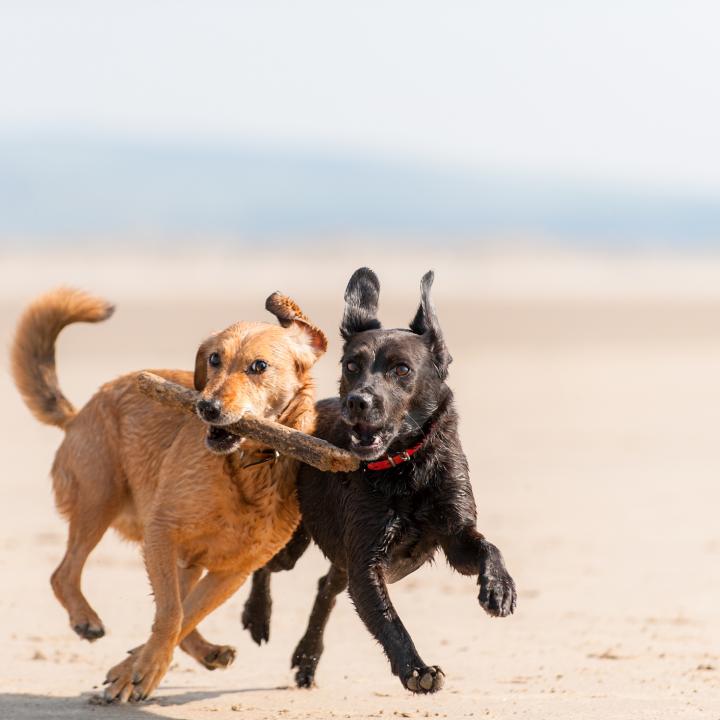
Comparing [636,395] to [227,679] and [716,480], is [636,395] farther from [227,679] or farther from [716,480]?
[227,679]

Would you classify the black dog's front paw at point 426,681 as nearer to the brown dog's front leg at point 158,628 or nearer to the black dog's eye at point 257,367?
the brown dog's front leg at point 158,628

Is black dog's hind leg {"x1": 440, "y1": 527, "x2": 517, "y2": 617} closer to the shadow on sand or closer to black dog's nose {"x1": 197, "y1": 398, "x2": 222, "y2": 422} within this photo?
black dog's nose {"x1": 197, "y1": 398, "x2": 222, "y2": 422}

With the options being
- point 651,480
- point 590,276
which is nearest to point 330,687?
point 651,480

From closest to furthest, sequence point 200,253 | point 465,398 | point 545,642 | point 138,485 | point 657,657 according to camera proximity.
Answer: point 138,485 → point 657,657 → point 545,642 → point 465,398 → point 200,253

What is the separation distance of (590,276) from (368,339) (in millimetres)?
49630

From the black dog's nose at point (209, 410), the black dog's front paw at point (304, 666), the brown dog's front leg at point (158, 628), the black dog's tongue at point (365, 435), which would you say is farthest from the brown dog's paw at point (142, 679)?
the black dog's tongue at point (365, 435)

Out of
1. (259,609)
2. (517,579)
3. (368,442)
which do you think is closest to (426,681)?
(368,442)

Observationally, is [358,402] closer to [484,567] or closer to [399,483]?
[399,483]

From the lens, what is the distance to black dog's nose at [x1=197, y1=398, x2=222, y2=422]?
5.39m

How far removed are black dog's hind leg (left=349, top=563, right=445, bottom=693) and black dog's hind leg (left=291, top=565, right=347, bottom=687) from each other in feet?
3.45

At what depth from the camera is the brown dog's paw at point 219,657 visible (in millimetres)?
6469

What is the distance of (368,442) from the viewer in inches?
207

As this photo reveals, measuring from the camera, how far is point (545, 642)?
733 centimetres

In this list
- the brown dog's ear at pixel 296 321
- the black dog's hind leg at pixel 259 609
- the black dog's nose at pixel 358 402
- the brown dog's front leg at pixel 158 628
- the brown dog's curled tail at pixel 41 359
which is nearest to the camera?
the black dog's nose at pixel 358 402
